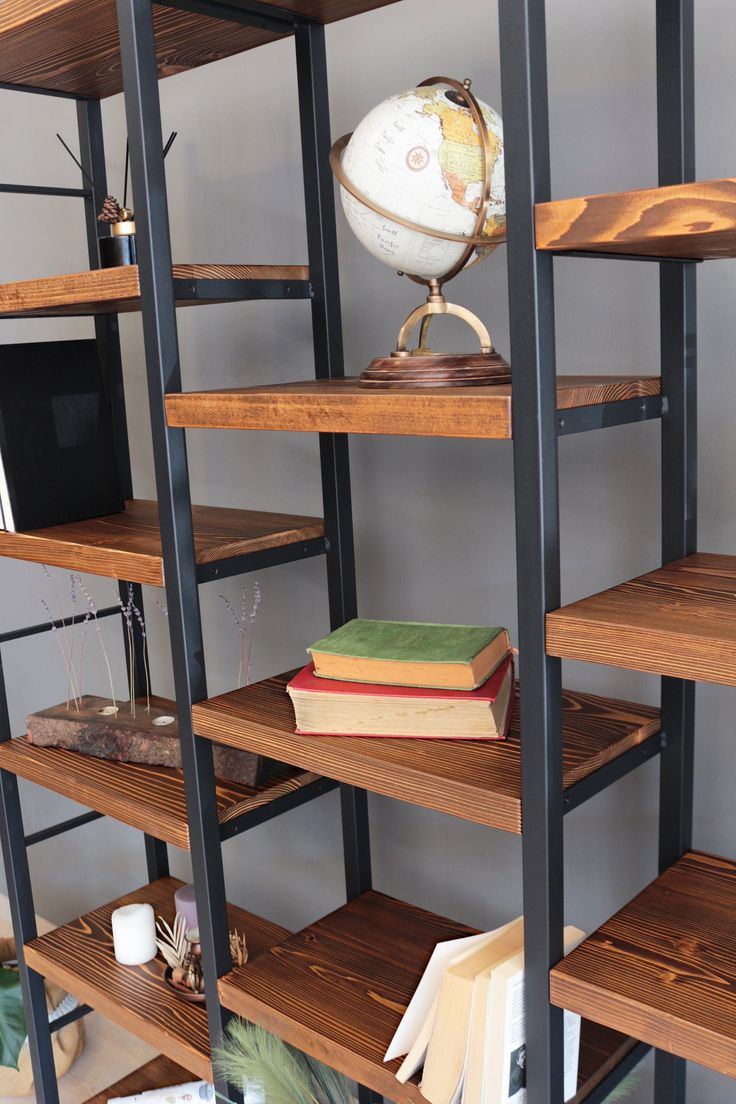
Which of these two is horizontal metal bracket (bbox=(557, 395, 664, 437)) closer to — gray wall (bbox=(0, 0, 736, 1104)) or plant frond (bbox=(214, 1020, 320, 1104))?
gray wall (bbox=(0, 0, 736, 1104))

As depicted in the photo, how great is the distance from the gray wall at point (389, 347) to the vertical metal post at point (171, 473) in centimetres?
43

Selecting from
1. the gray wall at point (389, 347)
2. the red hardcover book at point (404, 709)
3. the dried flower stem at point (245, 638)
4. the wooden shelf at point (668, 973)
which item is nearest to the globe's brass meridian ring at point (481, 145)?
the gray wall at point (389, 347)

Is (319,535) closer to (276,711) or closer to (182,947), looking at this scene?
(276,711)

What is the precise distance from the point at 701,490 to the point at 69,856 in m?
1.87

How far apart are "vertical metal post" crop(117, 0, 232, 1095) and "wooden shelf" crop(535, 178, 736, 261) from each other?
1.59ft

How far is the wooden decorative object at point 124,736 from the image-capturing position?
4.57 ft

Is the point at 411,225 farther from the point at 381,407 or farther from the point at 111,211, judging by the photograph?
the point at 111,211

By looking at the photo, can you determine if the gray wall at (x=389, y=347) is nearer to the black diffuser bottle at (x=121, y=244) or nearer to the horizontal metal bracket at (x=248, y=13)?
the horizontal metal bracket at (x=248, y=13)

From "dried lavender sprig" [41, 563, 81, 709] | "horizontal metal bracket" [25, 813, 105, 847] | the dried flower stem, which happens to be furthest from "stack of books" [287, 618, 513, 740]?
"dried lavender sprig" [41, 563, 81, 709]

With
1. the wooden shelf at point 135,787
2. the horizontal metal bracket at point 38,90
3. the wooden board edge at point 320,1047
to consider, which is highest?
the horizontal metal bracket at point 38,90

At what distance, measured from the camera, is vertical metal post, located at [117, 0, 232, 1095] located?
1.11 metres

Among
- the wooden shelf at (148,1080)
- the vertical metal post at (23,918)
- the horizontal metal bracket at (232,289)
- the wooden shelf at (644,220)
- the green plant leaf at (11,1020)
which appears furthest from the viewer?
the green plant leaf at (11,1020)

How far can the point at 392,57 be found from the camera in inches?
56.2

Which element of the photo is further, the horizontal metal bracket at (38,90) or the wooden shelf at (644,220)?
the horizontal metal bracket at (38,90)
